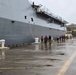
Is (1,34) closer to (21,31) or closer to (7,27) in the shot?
(7,27)

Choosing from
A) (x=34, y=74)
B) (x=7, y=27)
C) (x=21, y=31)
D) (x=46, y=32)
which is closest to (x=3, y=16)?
(x=7, y=27)

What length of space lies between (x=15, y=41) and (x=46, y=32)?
21.3 m

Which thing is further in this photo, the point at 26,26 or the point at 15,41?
the point at 26,26

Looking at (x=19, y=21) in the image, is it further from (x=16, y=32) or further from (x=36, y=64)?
(x=36, y=64)

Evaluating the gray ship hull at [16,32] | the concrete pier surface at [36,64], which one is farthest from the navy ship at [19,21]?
the concrete pier surface at [36,64]

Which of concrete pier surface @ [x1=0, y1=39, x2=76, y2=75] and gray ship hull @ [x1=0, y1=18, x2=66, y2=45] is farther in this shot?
gray ship hull @ [x1=0, y1=18, x2=66, y2=45]

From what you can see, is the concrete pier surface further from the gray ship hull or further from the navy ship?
the navy ship

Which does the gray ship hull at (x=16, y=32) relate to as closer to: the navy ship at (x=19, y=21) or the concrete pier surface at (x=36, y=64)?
→ the navy ship at (x=19, y=21)

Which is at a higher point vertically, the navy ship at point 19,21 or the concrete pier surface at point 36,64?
the navy ship at point 19,21

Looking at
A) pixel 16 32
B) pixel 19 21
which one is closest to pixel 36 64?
pixel 16 32

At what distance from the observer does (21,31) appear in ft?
98.9

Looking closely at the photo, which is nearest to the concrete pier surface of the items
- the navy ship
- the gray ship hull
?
the gray ship hull

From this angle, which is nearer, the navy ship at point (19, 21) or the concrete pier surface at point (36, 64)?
the concrete pier surface at point (36, 64)

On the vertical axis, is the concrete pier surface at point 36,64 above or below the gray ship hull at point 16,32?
below
